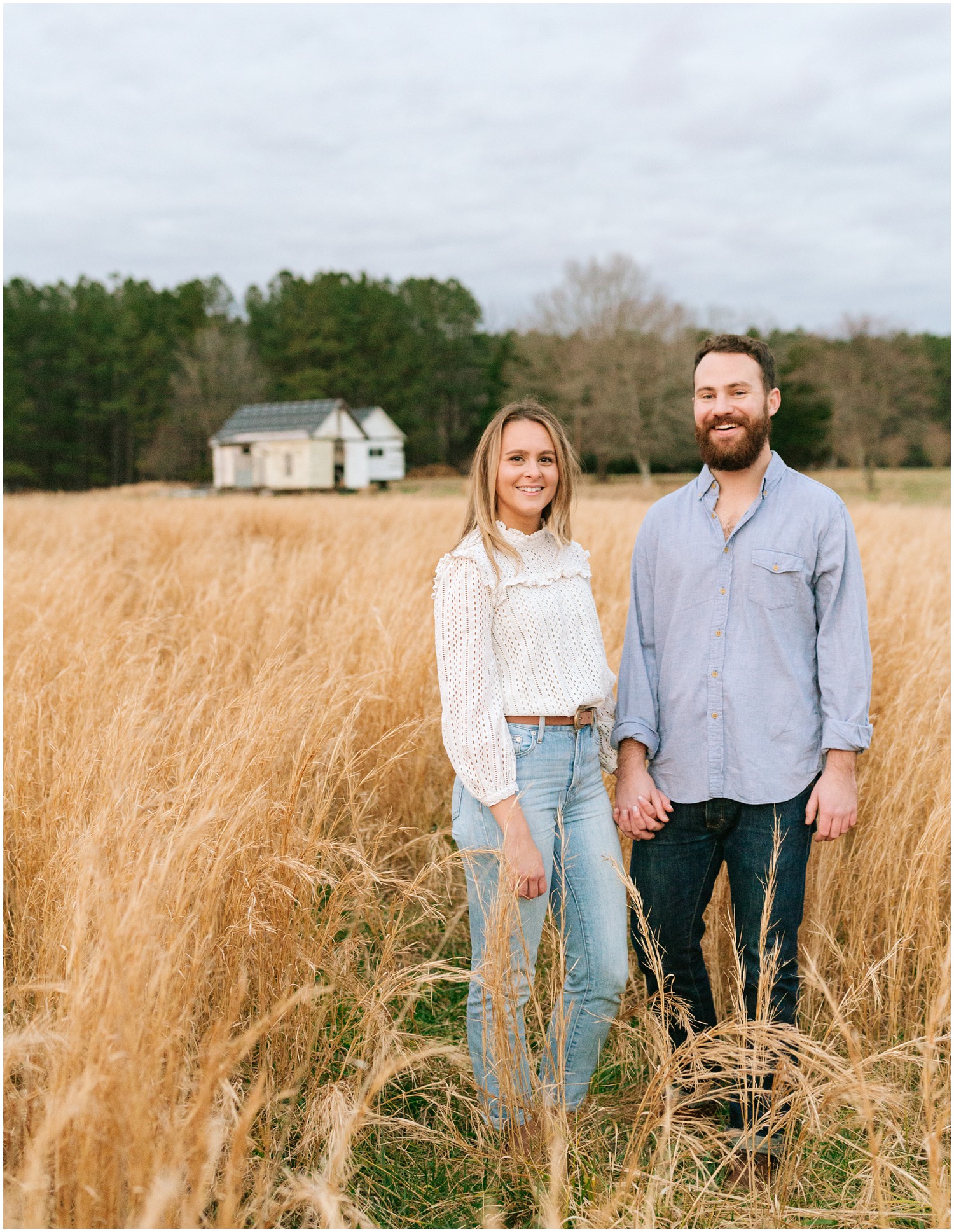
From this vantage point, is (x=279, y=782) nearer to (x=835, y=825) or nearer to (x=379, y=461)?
(x=835, y=825)

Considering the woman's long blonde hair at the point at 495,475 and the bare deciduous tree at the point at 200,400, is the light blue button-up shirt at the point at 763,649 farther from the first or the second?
the bare deciduous tree at the point at 200,400

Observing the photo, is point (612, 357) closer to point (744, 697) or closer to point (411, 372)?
point (411, 372)

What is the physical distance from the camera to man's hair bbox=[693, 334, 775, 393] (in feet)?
7.36

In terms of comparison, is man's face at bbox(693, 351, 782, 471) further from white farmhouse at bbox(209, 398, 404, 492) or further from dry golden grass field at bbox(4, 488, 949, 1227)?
white farmhouse at bbox(209, 398, 404, 492)

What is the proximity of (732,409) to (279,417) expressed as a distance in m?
37.5

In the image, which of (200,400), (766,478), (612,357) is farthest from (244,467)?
(766,478)

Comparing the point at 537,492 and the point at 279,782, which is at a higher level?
the point at 537,492

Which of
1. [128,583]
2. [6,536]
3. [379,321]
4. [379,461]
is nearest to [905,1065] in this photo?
[128,583]

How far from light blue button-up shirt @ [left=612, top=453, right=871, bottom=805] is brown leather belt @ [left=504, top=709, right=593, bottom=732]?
218 millimetres

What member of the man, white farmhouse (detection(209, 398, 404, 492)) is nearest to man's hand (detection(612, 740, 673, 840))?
the man

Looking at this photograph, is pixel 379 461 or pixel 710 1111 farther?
pixel 379 461

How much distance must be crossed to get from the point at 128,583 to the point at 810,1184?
5.40 meters

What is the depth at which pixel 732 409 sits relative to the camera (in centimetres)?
223

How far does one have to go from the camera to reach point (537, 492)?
2166 mm
